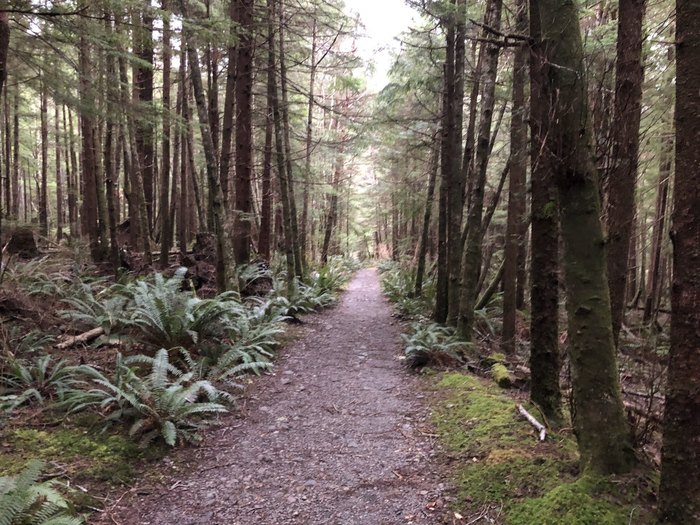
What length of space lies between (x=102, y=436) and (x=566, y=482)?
4.00 m

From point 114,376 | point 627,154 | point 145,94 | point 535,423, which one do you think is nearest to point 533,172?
point 627,154

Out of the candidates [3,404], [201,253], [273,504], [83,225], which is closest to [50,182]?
[83,225]

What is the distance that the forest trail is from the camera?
3.48m

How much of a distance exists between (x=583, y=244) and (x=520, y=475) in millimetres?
1831

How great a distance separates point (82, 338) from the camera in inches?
267

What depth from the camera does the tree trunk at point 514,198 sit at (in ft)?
24.0

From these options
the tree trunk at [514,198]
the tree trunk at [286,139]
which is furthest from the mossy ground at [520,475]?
the tree trunk at [286,139]

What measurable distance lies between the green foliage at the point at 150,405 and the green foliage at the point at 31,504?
1.27m

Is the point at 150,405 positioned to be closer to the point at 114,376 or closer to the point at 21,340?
the point at 114,376

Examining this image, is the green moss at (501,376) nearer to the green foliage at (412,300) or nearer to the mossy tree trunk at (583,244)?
the mossy tree trunk at (583,244)

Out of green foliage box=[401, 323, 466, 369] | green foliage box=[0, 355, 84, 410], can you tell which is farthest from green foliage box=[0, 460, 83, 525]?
green foliage box=[401, 323, 466, 369]

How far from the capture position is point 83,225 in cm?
1912

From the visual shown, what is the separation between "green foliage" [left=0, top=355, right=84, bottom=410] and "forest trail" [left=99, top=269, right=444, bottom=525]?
68.7 inches

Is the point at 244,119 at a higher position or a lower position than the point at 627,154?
higher
